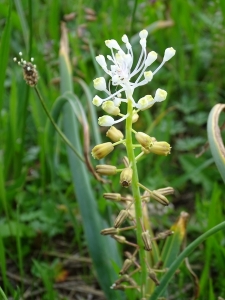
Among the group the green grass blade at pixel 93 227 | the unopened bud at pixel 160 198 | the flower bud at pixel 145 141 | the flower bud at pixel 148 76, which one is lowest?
the green grass blade at pixel 93 227

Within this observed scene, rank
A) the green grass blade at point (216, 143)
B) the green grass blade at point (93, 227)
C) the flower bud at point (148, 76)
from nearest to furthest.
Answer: the flower bud at point (148, 76), the green grass blade at point (216, 143), the green grass blade at point (93, 227)

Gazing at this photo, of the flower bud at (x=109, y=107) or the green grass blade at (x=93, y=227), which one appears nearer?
the flower bud at (x=109, y=107)

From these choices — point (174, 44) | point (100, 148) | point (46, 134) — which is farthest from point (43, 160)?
point (174, 44)

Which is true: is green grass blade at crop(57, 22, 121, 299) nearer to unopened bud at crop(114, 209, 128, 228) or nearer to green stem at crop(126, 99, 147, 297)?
green stem at crop(126, 99, 147, 297)

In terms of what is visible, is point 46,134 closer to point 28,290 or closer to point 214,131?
point 28,290

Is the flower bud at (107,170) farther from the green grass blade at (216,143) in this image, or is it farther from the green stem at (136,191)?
the green grass blade at (216,143)

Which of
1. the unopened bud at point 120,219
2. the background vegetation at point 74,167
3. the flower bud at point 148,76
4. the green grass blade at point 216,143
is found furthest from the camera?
→ the background vegetation at point 74,167

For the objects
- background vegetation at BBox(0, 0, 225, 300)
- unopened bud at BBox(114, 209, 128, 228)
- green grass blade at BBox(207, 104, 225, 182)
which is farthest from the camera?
background vegetation at BBox(0, 0, 225, 300)

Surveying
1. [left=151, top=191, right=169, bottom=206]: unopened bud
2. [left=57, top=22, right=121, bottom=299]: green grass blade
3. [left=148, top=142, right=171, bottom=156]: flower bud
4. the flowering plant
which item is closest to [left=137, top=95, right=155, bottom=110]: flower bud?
the flowering plant

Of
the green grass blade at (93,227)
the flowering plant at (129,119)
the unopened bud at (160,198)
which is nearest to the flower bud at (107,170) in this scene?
the flowering plant at (129,119)
